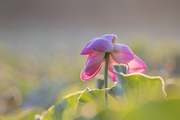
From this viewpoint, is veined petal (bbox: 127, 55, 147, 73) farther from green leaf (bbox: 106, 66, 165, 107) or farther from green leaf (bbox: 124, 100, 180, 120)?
green leaf (bbox: 124, 100, 180, 120)

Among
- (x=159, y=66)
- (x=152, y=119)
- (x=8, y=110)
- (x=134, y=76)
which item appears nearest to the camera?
(x=152, y=119)

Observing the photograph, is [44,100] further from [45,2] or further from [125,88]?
[45,2]

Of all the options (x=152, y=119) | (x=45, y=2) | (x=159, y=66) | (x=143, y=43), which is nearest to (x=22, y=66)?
(x=143, y=43)

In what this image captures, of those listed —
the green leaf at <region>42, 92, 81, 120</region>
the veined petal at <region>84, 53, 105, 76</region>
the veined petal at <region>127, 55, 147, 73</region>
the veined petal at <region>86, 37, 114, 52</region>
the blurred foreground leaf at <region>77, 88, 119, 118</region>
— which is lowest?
the green leaf at <region>42, 92, 81, 120</region>

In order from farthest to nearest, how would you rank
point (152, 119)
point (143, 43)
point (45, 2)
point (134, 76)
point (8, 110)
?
point (45, 2) → point (143, 43) → point (8, 110) → point (134, 76) → point (152, 119)

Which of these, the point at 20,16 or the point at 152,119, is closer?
the point at 152,119

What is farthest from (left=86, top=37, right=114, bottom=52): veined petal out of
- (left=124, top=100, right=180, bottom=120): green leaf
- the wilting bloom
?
(left=124, top=100, right=180, bottom=120): green leaf

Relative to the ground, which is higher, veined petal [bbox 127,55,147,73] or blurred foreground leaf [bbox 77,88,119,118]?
veined petal [bbox 127,55,147,73]
